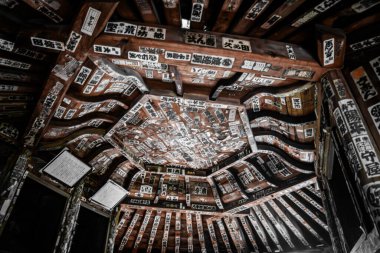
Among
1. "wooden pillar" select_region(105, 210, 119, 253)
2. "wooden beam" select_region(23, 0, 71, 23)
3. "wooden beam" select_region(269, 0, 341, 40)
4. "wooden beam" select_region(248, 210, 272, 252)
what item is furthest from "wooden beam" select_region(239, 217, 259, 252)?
"wooden beam" select_region(23, 0, 71, 23)

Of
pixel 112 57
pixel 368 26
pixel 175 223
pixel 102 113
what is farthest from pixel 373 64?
pixel 175 223

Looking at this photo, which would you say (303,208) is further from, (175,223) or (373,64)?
(373,64)

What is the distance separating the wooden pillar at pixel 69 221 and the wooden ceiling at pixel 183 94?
1.45ft

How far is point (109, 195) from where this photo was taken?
6.80 meters

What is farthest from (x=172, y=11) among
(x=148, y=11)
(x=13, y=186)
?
(x=13, y=186)

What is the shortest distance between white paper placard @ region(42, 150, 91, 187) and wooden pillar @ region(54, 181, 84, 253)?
0.31m

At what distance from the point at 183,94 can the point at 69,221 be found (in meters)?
3.84

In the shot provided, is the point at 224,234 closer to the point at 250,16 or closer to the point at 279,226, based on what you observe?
the point at 279,226

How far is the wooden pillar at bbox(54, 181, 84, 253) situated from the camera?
548 cm

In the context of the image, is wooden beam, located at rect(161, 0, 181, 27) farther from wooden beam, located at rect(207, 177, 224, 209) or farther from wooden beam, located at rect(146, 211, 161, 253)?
wooden beam, located at rect(146, 211, 161, 253)

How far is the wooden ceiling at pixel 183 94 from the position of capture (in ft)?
10.8

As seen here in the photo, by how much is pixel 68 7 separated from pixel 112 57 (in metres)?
0.77

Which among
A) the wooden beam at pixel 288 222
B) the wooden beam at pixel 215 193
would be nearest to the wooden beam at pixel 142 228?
the wooden beam at pixel 215 193

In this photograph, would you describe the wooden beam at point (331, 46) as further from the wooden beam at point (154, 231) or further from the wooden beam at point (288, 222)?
the wooden beam at point (154, 231)
